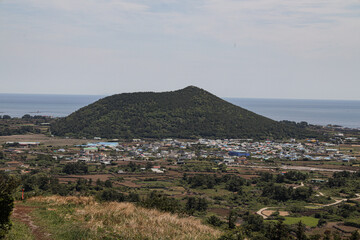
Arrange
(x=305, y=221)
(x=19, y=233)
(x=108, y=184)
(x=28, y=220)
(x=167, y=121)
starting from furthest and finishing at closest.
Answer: (x=167, y=121) < (x=108, y=184) < (x=305, y=221) < (x=28, y=220) < (x=19, y=233)

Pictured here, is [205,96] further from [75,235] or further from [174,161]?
[75,235]

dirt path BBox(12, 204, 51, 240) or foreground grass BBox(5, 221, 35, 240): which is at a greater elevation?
foreground grass BBox(5, 221, 35, 240)

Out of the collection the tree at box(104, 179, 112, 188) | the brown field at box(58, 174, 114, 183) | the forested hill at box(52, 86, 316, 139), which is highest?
the forested hill at box(52, 86, 316, 139)

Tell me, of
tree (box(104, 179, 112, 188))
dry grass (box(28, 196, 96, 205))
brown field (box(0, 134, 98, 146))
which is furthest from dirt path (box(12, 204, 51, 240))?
brown field (box(0, 134, 98, 146))

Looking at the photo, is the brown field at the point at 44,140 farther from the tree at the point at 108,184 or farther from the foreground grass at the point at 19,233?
the foreground grass at the point at 19,233

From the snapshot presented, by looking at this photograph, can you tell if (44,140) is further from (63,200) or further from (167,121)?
(63,200)

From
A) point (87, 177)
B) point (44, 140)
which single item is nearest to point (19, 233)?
point (87, 177)

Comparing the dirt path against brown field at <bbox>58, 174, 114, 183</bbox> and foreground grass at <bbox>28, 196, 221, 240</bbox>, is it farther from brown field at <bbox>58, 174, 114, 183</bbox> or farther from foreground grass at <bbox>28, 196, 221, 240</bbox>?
brown field at <bbox>58, 174, 114, 183</bbox>
